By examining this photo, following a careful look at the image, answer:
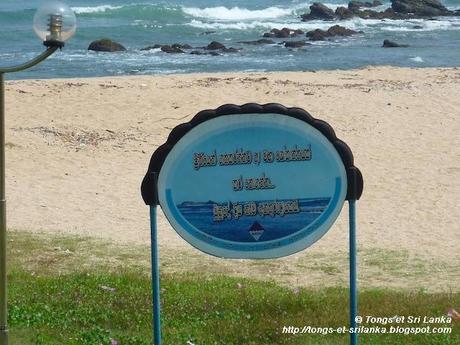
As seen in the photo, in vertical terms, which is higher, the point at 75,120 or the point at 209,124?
the point at 209,124

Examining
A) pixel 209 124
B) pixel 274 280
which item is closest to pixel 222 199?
pixel 209 124

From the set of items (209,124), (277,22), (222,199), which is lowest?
(277,22)

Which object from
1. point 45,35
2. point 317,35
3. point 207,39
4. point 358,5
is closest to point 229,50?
point 317,35

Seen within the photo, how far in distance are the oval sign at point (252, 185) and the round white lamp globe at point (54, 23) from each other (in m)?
0.85

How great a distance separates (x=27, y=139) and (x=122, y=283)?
→ 8.44 metres

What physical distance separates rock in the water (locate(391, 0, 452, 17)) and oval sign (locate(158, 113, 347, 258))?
44.2m

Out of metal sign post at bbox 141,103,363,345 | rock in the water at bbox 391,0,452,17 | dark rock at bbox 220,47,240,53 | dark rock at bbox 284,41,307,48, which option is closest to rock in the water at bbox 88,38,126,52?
dark rock at bbox 220,47,240,53

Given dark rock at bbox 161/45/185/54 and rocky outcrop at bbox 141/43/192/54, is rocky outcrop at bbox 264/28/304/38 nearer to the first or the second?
rocky outcrop at bbox 141/43/192/54

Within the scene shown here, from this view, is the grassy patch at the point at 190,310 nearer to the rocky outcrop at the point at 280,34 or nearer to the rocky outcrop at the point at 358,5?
the rocky outcrop at the point at 280,34

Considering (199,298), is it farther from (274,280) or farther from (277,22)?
(277,22)

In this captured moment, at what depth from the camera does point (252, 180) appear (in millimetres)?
5555

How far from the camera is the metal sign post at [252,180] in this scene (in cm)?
552

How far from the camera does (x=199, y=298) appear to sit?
7410 mm

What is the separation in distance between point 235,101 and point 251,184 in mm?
13010
